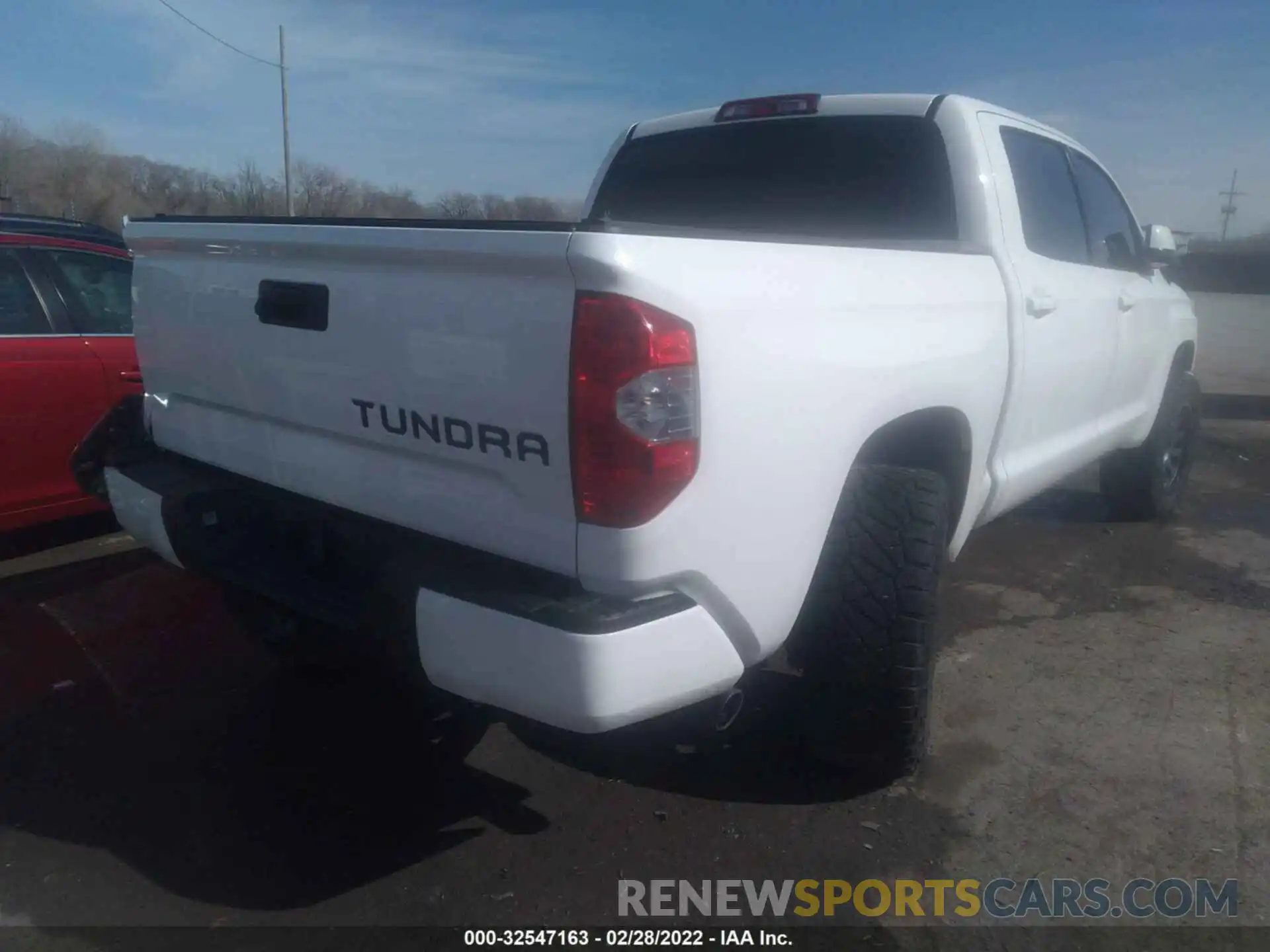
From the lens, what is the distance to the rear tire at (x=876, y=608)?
8.52 feet

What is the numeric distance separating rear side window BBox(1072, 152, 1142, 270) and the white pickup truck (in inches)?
25.1

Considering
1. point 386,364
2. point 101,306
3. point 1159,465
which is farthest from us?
point 1159,465

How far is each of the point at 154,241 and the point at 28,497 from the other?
228 centimetres

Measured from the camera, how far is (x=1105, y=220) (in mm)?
4551

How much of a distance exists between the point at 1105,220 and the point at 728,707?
3385 mm

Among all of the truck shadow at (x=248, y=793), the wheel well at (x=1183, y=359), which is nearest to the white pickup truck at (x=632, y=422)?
the truck shadow at (x=248, y=793)

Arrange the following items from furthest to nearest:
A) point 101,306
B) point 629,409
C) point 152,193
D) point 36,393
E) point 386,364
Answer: point 152,193 < point 101,306 < point 36,393 < point 386,364 < point 629,409

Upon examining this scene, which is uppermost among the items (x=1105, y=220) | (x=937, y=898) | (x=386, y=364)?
(x=1105, y=220)

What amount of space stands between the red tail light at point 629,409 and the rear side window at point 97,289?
3.63 m

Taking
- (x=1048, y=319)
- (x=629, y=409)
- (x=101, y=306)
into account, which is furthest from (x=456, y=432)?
(x=101, y=306)

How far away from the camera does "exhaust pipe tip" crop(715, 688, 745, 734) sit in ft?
7.50

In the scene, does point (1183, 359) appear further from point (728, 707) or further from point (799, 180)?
point (728, 707)

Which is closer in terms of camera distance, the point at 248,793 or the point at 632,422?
the point at 632,422

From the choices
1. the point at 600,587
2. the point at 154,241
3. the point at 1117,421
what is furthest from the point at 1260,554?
the point at 154,241
